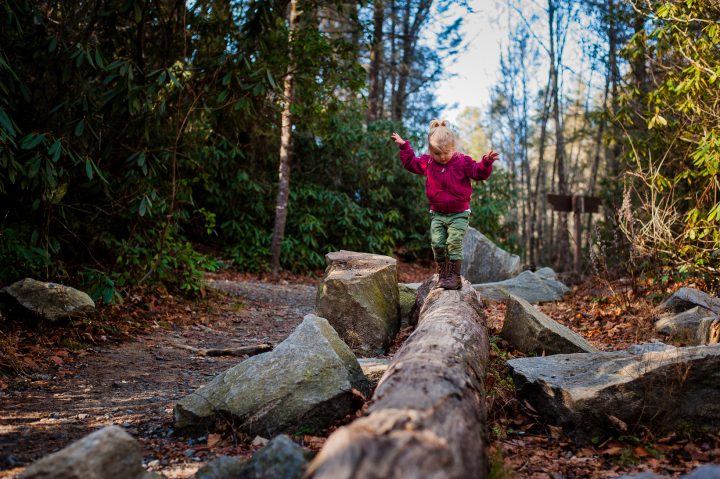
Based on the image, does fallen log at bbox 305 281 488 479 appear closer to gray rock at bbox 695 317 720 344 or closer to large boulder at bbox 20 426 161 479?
large boulder at bbox 20 426 161 479

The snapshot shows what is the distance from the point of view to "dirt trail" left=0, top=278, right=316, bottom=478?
3.09 m

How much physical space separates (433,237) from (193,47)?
16.2ft

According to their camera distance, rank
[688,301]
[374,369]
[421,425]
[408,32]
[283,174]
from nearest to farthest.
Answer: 1. [421,425]
2. [374,369]
3. [688,301]
4. [283,174]
5. [408,32]

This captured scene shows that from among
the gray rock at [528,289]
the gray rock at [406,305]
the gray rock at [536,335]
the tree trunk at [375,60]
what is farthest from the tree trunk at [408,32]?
the gray rock at [536,335]

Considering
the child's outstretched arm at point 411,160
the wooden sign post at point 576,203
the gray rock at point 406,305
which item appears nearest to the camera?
the child's outstretched arm at point 411,160

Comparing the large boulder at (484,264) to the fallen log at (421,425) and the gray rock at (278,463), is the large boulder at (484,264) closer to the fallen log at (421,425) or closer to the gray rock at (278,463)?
the fallen log at (421,425)

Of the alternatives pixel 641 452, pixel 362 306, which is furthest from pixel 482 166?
pixel 641 452

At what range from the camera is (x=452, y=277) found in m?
5.29

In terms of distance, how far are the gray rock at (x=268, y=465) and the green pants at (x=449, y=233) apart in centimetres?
309

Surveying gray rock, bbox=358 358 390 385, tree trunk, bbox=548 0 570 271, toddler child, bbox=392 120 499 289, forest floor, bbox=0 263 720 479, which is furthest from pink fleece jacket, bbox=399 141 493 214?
tree trunk, bbox=548 0 570 271

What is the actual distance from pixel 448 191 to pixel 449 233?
43 centimetres

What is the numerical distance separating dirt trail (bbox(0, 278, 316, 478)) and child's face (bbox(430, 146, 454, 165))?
2939 mm

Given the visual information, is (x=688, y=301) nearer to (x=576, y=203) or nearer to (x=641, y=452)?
(x=641, y=452)

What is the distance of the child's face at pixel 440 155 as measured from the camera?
5.16 meters
